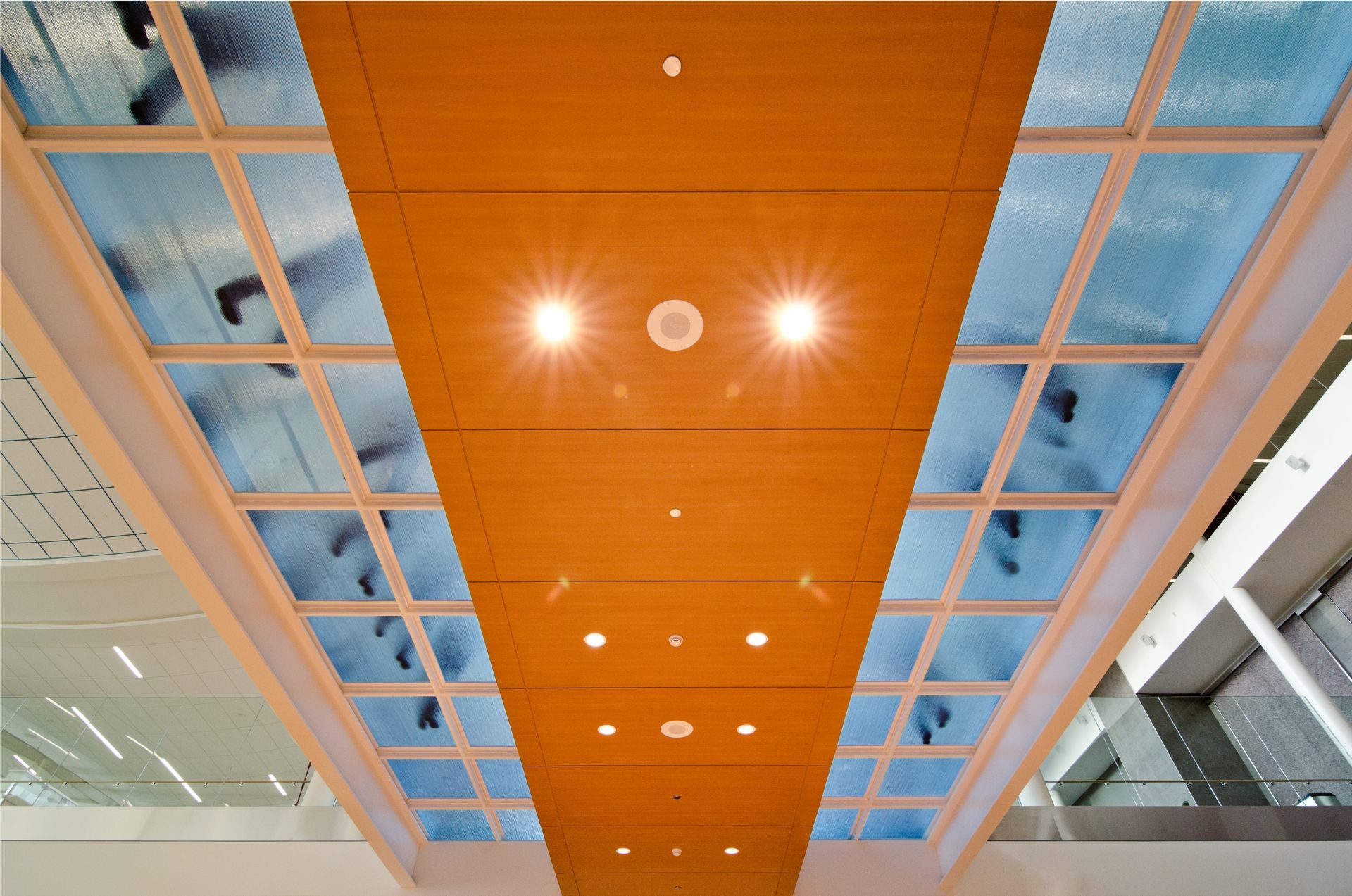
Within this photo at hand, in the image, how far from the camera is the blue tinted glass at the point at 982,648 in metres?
11.7

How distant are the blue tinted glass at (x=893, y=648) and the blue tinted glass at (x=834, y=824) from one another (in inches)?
179

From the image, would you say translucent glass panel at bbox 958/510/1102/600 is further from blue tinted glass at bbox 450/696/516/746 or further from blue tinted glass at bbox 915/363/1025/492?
blue tinted glass at bbox 450/696/516/746

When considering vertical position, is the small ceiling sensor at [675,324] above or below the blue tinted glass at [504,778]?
below

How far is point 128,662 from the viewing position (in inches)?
983

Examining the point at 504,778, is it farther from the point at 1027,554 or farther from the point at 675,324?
the point at 675,324

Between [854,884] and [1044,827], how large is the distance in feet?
13.4

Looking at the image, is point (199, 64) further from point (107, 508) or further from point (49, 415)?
point (107, 508)

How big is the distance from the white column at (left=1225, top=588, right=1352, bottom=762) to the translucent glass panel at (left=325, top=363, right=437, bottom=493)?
20775mm

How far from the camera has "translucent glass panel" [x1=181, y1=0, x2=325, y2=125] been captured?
6.16 m

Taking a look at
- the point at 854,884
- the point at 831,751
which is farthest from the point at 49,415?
the point at 854,884

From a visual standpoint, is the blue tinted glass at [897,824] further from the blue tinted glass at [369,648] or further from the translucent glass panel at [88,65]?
the translucent glass panel at [88,65]

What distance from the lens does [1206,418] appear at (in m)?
8.54

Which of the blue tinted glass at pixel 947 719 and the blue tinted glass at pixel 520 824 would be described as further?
the blue tinted glass at pixel 520 824

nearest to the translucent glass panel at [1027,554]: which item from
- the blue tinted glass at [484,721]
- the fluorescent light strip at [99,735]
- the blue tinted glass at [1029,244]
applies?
the blue tinted glass at [1029,244]
